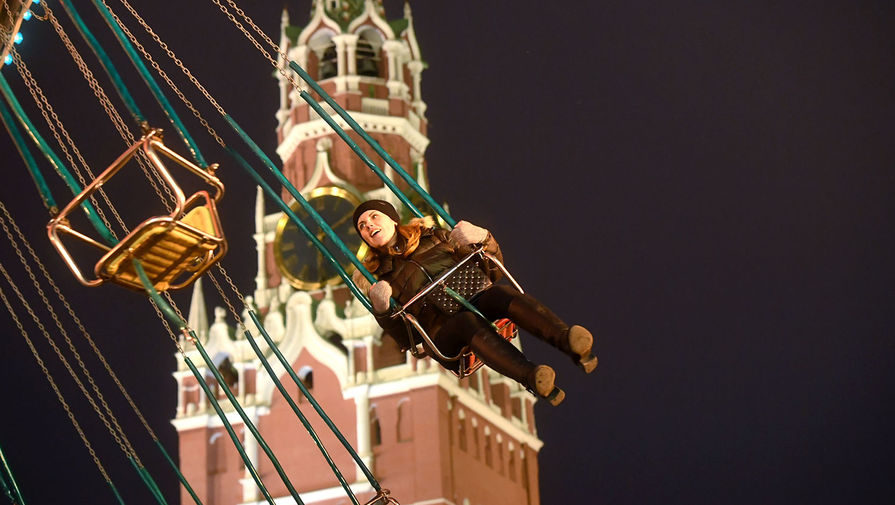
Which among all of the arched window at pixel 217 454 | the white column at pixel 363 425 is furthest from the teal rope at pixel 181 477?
the arched window at pixel 217 454

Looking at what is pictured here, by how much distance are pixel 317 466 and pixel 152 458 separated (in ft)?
13.2

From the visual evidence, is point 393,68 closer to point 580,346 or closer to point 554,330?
point 554,330

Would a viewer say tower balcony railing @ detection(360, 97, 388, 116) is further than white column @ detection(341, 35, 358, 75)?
No

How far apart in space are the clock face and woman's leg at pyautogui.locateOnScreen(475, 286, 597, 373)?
2246 centimetres

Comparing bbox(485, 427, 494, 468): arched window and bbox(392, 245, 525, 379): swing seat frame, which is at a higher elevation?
bbox(485, 427, 494, 468): arched window

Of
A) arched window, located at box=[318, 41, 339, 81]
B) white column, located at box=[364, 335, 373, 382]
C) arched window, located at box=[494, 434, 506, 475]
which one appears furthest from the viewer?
arched window, located at box=[318, 41, 339, 81]

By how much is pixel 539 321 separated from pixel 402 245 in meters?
1.17

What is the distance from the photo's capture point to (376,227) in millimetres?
10922

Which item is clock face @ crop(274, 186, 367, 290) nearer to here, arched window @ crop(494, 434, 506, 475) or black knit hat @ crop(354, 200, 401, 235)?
arched window @ crop(494, 434, 506, 475)

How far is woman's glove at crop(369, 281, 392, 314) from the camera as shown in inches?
418

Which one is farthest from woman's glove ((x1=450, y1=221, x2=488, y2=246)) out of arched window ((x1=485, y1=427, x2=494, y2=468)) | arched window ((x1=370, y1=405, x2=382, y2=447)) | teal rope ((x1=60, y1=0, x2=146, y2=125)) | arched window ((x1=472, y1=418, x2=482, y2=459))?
arched window ((x1=485, y1=427, x2=494, y2=468))

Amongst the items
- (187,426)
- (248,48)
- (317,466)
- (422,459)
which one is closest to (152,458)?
(187,426)

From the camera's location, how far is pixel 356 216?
10977mm

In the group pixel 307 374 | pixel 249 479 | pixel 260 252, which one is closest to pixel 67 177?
pixel 249 479
